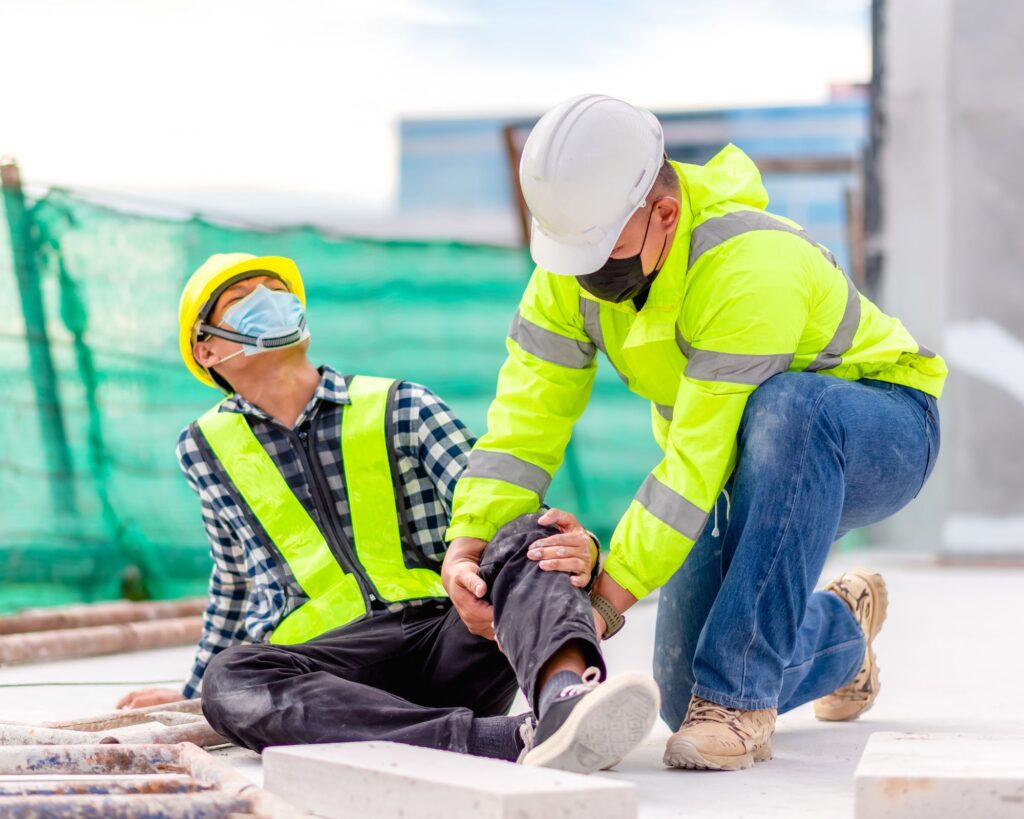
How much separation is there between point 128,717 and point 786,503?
1461 mm

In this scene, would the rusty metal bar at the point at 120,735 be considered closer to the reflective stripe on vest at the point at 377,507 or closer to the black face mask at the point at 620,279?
the reflective stripe on vest at the point at 377,507

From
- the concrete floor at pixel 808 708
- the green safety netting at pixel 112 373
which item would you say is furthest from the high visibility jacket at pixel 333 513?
the green safety netting at pixel 112 373

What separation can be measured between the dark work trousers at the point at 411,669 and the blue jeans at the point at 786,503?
0.31 metres

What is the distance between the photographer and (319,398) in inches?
121

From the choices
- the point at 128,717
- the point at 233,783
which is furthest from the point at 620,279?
the point at 128,717

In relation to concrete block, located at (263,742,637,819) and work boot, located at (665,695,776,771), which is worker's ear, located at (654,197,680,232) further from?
concrete block, located at (263,742,637,819)

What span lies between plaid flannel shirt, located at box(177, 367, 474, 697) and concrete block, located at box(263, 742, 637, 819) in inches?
26.1

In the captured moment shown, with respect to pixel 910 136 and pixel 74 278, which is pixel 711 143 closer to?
pixel 910 136

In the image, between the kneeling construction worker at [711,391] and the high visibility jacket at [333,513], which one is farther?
the high visibility jacket at [333,513]

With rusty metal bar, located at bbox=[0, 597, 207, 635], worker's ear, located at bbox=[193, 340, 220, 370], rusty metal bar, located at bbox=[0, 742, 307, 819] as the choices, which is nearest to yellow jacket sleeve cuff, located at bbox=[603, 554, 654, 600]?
rusty metal bar, located at bbox=[0, 742, 307, 819]

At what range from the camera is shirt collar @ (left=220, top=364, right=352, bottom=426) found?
3059mm

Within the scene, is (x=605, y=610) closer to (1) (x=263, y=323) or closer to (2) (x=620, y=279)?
(2) (x=620, y=279)

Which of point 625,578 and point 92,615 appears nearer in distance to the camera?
point 625,578

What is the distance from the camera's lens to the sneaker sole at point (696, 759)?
8.20ft
